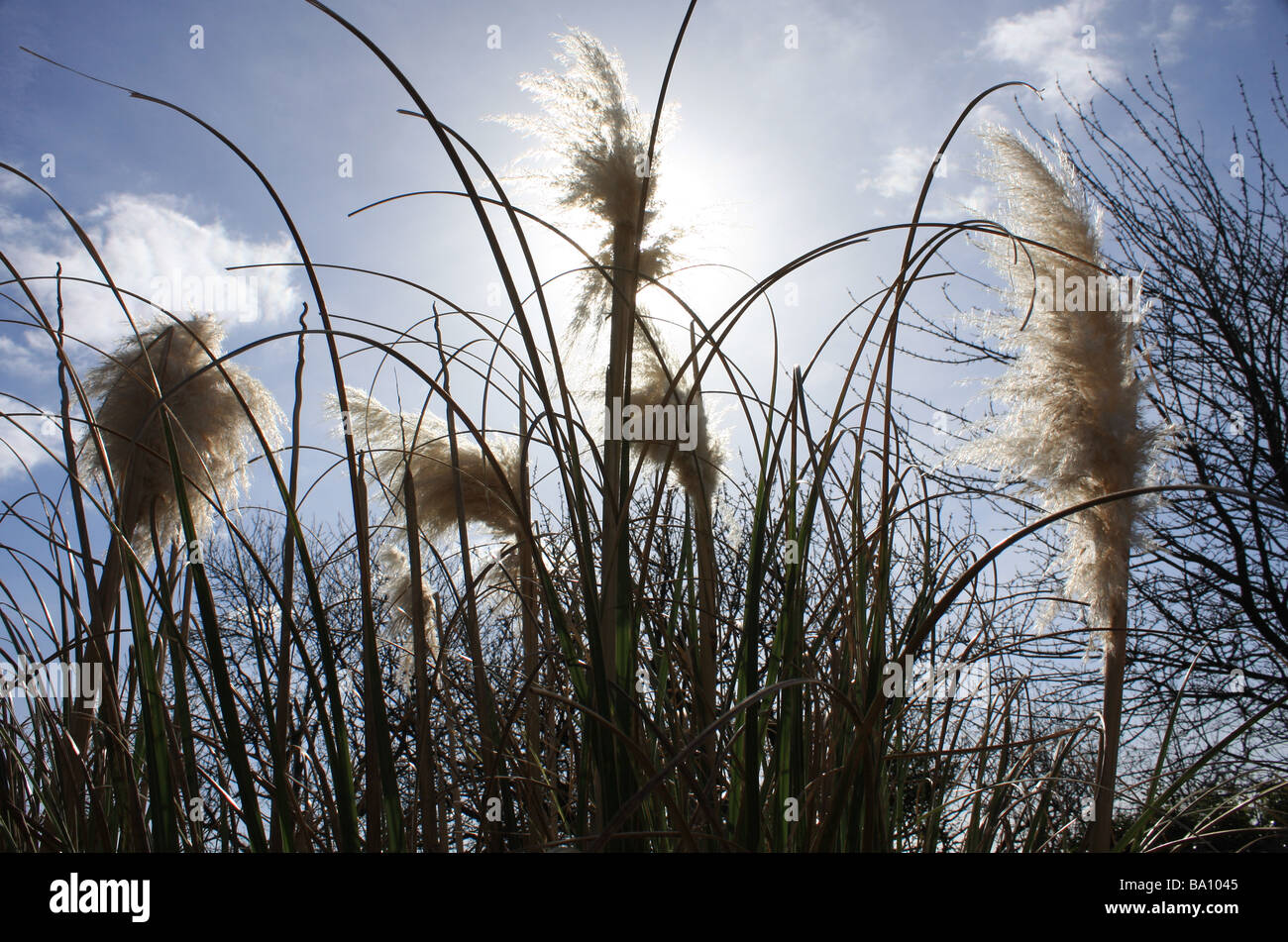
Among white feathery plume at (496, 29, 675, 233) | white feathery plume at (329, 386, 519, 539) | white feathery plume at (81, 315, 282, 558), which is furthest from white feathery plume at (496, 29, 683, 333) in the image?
white feathery plume at (81, 315, 282, 558)

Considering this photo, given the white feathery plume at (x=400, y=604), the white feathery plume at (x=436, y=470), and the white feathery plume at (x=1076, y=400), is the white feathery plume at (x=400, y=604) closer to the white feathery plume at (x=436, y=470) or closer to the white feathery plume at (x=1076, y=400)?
the white feathery plume at (x=436, y=470)

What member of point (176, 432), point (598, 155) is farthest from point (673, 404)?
point (176, 432)

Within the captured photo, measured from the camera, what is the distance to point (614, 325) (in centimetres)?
136

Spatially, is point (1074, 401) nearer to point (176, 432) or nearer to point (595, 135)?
point (595, 135)

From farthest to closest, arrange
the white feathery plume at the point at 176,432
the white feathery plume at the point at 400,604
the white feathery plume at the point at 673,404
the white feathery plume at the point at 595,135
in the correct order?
1. the white feathery plume at the point at 400,604
2. the white feathery plume at the point at 176,432
3. the white feathery plume at the point at 673,404
4. the white feathery plume at the point at 595,135

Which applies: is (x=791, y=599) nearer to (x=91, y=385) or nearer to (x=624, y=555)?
(x=624, y=555)

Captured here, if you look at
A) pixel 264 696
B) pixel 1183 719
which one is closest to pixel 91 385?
pixel 264 696

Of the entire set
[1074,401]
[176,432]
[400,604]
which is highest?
[176,432]

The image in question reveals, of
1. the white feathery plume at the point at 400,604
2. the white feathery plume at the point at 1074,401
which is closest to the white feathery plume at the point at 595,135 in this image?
the white feathery plume at the point at 1074,401

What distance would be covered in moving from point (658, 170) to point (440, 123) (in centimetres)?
88

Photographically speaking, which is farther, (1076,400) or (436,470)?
(436,470)

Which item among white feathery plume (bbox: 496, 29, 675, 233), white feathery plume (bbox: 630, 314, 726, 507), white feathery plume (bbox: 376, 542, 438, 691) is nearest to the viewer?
white feathery plume (bbox: 496, 29, 675, 233)

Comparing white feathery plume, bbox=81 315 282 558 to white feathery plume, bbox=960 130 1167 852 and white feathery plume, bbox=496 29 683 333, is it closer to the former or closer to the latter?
white feathery plume, bbox=496 29 683 333
